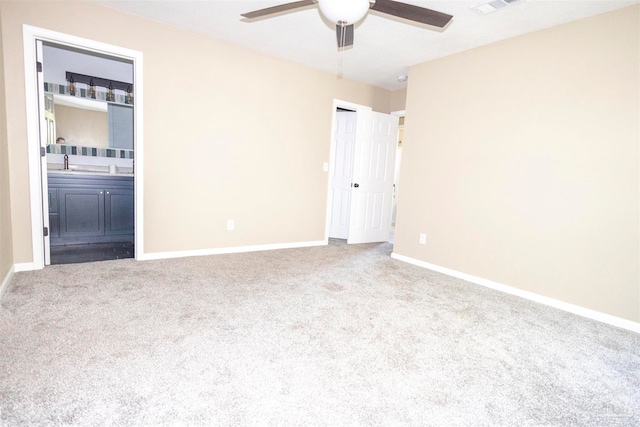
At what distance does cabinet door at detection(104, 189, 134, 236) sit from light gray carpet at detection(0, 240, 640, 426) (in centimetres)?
149

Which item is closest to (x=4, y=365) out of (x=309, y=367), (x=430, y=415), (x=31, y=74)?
(x=309, y=367)

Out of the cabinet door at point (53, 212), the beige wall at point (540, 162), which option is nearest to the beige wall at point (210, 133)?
the cabinet door at point (53, 212)

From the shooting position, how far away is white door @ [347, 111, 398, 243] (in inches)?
192

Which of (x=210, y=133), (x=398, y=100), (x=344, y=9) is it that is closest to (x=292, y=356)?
(x=344, y=9)

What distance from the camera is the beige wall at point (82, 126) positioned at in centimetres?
447

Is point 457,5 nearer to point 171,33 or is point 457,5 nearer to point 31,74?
point 171,33

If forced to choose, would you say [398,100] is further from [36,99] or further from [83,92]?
[83,92]

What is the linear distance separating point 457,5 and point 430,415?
9.49 feet

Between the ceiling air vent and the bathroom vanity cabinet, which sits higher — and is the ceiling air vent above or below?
above

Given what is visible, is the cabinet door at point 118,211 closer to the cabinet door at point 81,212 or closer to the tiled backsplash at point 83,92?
the cabinet door at point 81,212

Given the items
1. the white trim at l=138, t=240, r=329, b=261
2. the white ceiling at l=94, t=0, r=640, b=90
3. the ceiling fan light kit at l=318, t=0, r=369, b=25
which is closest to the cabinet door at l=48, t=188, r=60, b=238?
the white trim at l=138, t=240, r=329, b=261

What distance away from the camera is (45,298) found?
7.92 feet

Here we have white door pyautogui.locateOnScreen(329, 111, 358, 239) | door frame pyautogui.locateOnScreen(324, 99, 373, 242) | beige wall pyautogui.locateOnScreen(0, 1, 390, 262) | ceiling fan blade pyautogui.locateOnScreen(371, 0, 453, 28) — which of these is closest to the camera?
ceiling fan blade pyautogui.locateOnScreen(371, 0, 453, 28)

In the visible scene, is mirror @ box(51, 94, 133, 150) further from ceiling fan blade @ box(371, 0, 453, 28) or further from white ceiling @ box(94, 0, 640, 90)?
ceiling fan blade @ box(371, 0, 453, 28)
